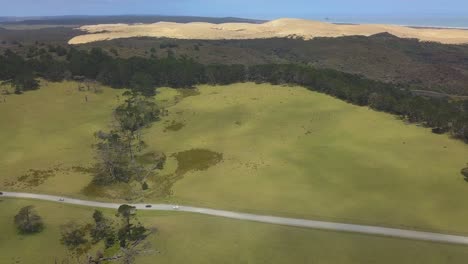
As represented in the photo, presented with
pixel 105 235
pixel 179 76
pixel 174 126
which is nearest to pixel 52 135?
pixel 174 126

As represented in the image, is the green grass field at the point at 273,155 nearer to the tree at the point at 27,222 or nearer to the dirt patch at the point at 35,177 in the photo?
the dirt patch at the point at 35,177

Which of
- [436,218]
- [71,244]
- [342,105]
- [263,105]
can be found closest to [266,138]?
[263,105]

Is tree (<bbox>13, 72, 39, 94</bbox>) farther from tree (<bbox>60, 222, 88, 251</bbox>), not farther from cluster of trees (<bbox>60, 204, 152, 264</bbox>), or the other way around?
cluster of trees (<bbox>60, 204, 152, 264</bbox>)

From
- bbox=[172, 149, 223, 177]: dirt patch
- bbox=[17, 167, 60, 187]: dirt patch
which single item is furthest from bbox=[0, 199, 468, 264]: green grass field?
bbox=[172, 149, 223, 177]: dirt patch

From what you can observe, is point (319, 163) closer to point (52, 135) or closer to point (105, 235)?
point (105, 235)

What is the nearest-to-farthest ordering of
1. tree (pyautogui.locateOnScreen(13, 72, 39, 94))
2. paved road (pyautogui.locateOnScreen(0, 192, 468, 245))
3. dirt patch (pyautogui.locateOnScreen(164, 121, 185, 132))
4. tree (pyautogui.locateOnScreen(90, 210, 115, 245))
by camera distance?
paved road (pyautogui.locateOnScreen(0, 192, 468, 245)) → tree (pyautogui.locateOnScreen(90, 210, 115, 245)) → dirt patch (pyautogui.locateOnScreen(164, 121, 185, 132)) → tree (pyautogui.locateOnScreen(13, 72, 39, 94))
